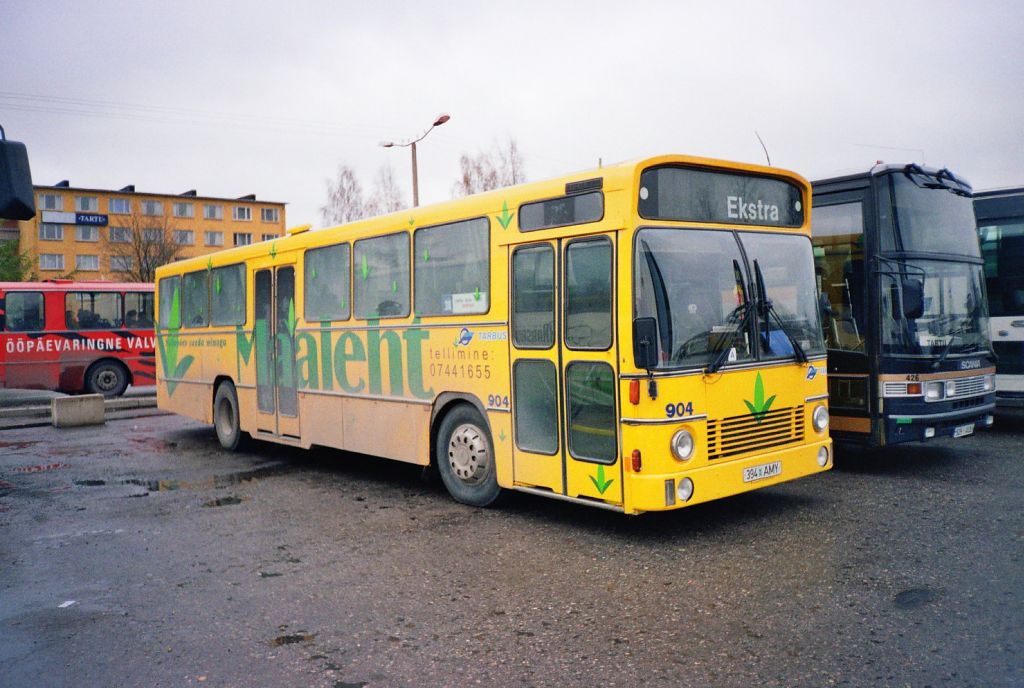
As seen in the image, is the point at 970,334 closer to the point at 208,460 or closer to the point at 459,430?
the point at 459,430

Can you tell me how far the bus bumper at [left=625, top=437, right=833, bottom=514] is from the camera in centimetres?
667

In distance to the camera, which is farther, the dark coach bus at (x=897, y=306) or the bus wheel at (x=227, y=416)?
the bus wheel at (x=227, y=416)

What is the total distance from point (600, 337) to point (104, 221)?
3574 inches

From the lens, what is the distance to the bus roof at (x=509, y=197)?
6.95 metres

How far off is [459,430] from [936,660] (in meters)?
4.91

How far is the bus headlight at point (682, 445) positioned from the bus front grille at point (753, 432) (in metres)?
0.22

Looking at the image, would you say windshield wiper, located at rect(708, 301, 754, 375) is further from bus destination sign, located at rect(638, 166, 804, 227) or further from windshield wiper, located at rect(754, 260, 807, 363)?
bus destination sign, located at rect(638, 166, 804, 227)

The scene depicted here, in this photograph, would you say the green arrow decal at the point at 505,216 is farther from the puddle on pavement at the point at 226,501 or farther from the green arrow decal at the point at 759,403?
the puddle on pavement at the point at 226,501

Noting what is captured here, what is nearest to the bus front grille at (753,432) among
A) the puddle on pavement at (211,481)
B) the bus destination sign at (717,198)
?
the bus destination sign at (717,198)

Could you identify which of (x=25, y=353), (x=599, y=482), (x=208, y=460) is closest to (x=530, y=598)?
(x=599, y=482)

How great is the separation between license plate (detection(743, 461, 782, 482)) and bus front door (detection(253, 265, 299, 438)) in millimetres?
6120

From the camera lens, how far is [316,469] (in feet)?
37.5

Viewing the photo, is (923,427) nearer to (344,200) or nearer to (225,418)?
(225,418)

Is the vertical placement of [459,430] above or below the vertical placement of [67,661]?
above
